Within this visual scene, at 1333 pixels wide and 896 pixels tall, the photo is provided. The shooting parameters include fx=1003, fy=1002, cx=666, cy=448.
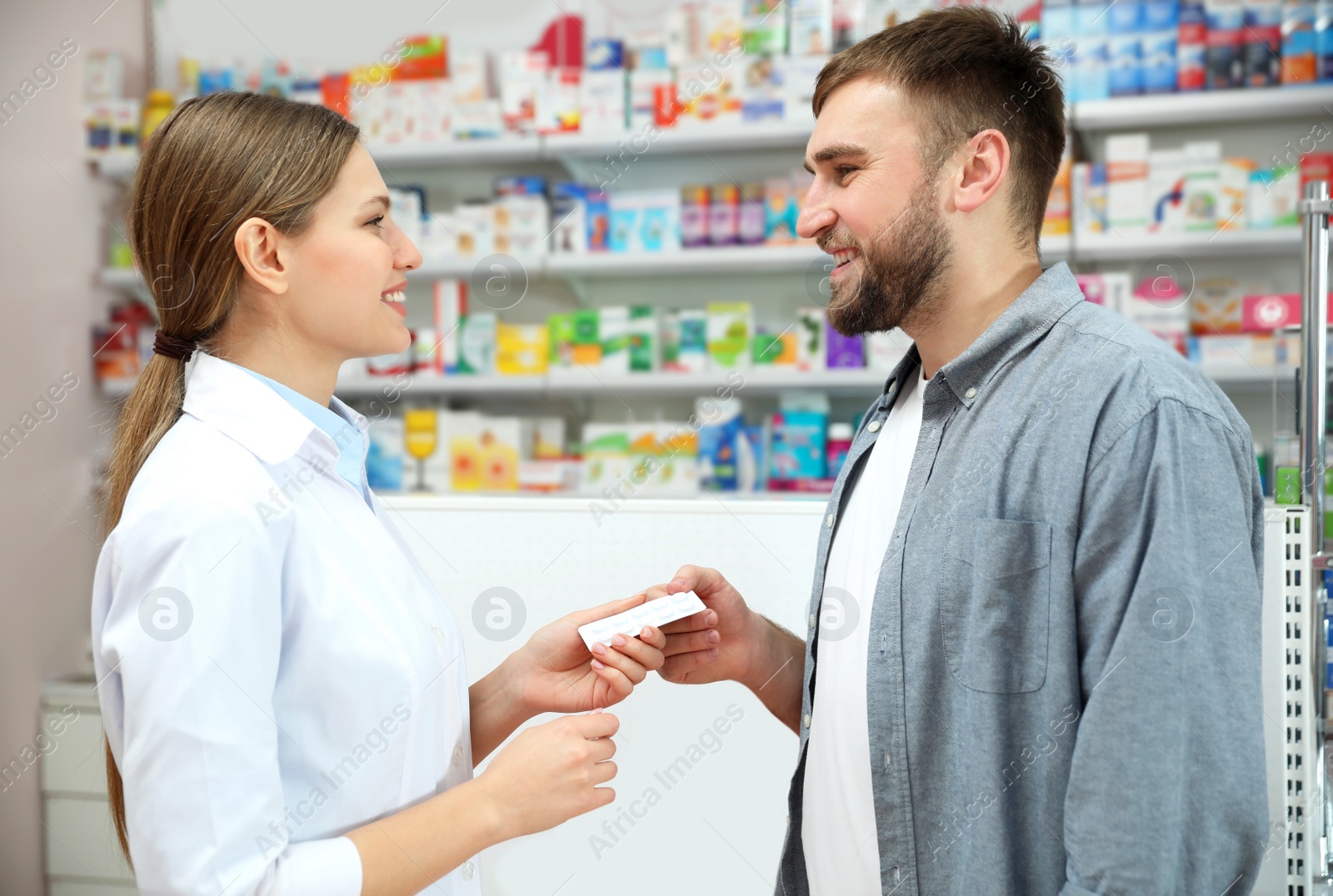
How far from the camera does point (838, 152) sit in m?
1.38

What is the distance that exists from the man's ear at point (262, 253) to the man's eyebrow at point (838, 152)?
725 millimetres

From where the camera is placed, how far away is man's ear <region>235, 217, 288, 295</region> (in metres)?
1.10

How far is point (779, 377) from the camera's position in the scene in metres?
3.48

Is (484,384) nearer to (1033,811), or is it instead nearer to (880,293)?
(880,293)

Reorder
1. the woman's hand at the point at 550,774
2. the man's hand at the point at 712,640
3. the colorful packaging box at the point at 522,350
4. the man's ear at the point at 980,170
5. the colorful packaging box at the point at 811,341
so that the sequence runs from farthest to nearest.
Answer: the colorful packaging box at the point at 522,350
the colorful packaging box at the point at 811,341
the man's hand at the point at 712,640
the man's ear at the point at 980,170
the woman's hand at the point at 550,774

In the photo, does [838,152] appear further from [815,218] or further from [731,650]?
[731,650]

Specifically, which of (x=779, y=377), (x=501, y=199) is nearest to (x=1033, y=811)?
(x=779, y=377)

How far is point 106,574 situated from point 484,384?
2764 mm

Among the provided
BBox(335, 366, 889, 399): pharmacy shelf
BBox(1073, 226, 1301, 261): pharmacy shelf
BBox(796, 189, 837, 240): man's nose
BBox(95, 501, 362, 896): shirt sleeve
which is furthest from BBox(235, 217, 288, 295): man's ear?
BBox(1073, 226, 1301, 261): pharmacy shelf

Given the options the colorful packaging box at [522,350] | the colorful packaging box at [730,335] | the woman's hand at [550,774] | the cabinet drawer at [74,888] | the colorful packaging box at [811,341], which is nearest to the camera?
the woman's hand at [550,774]

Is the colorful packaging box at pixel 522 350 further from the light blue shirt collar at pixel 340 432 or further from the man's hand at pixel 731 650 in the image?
the light blue shirt collar at pixel 340 432

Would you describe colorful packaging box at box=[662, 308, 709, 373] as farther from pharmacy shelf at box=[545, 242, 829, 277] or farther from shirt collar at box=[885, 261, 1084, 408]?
shirt collar at box=[885, 261, 1084, 408]

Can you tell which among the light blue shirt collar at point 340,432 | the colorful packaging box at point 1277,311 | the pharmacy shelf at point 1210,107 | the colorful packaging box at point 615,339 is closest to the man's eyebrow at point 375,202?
the light blue shirt collar at point 340,432

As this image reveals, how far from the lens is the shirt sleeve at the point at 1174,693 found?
928 millimetres
